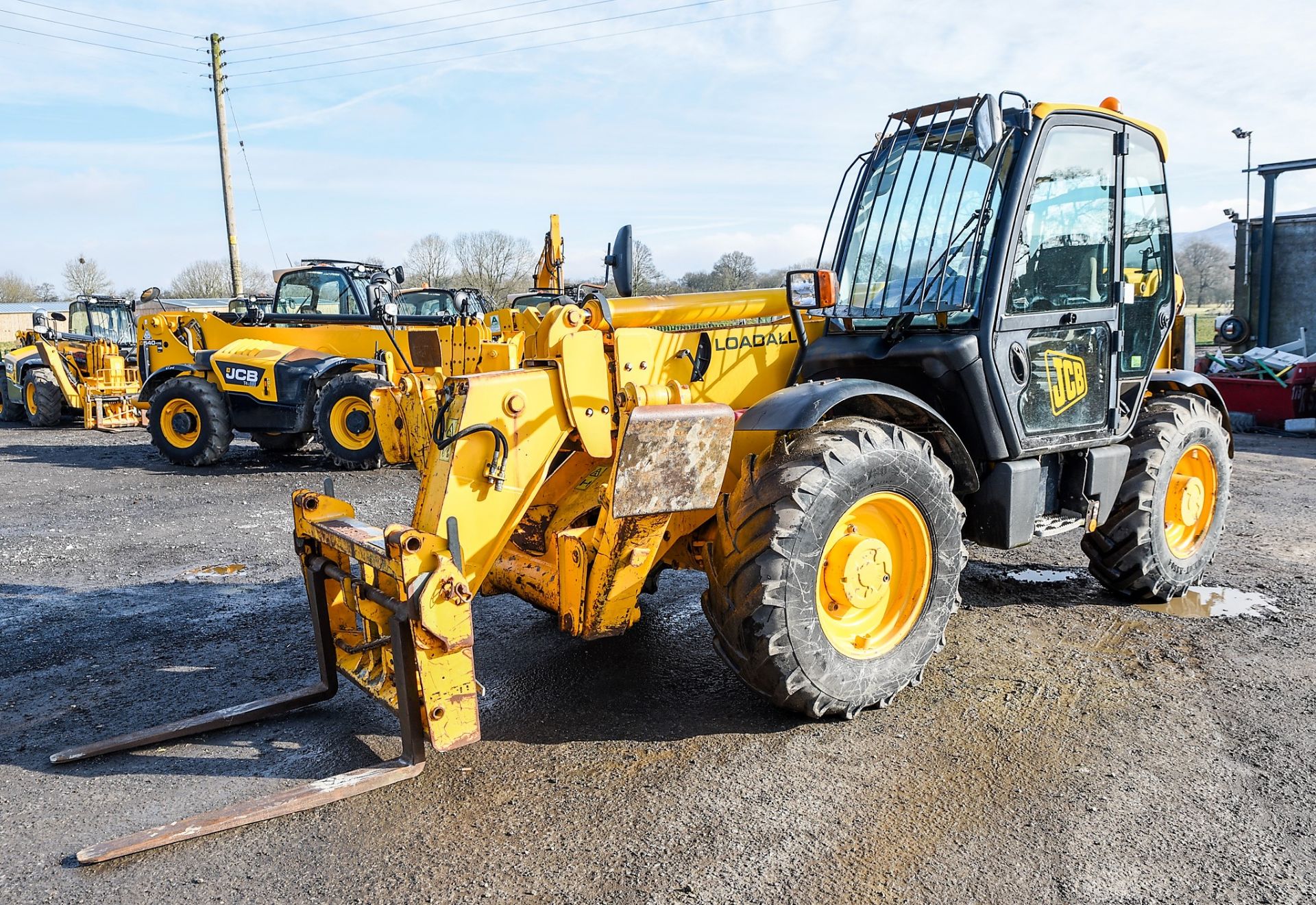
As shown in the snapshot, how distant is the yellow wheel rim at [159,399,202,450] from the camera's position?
11328 mm

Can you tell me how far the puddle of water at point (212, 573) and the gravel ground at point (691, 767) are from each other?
516 millimetres

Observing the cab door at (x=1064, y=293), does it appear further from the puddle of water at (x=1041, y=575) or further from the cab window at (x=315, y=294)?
the cab window at (x=315, y=294)

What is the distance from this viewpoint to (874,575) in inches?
149

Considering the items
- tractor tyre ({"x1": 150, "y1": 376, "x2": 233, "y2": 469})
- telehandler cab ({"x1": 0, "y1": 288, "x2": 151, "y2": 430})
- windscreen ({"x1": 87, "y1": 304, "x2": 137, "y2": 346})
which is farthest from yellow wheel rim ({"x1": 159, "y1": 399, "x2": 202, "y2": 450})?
windscreen ({"x1": 87, "y1": 304, "x2": 137, "y2": 346})

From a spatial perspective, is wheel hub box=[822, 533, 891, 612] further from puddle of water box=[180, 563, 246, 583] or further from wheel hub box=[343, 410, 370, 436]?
wheel hub box=[343, 410, 370, 436]

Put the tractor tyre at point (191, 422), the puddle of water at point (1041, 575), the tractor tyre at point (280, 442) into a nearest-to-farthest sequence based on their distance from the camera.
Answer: the puddle of water at point (1041, 575)
the tractor tyre at point (191, 422)
the tractor tyre at point (280, 442)

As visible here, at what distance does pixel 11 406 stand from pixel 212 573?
50.5ft

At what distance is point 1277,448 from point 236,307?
15029 millimetres

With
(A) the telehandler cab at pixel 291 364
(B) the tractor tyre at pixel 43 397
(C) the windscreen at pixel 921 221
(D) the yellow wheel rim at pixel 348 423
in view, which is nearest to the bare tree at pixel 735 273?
(C) the windscreen at pixel 921 221

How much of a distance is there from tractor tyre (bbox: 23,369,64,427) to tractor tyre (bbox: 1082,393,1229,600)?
Answer: 1748 cm

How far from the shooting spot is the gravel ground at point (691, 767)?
275cm

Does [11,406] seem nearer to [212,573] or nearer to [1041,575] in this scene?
[212,573]

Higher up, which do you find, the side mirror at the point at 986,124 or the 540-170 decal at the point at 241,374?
the side mirror at the point at 986,124

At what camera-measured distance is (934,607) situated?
3.91 m
